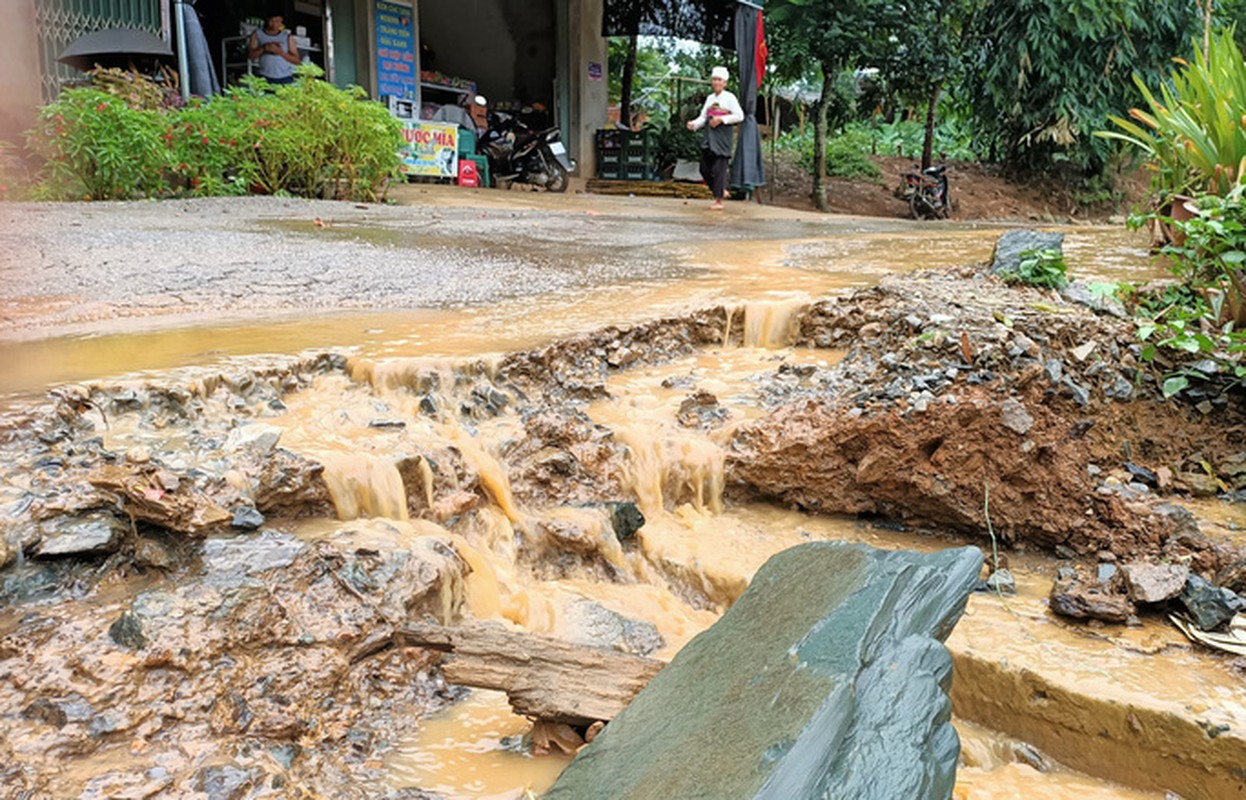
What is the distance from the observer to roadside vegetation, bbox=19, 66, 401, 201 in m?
7.01

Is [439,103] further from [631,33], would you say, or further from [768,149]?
[768,149]

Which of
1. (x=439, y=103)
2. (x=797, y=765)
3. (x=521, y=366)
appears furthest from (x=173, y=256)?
(x=439, y=103)

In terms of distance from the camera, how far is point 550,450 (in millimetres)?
3211

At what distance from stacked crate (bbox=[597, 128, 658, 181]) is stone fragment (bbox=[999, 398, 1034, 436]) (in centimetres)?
1199

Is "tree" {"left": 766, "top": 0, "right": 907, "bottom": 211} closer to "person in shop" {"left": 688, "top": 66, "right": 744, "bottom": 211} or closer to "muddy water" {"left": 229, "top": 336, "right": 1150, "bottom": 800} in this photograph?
"person in shop" {"left": 688, "top": 66, "right": 744, "bottom": 211}

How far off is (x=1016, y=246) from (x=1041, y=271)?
508mm

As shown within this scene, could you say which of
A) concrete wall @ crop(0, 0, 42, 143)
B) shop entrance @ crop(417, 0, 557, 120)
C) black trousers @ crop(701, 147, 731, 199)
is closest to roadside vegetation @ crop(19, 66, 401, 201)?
concrete wall @ crop(0, 0, 42, 143)

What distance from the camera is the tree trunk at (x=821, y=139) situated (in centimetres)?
1432

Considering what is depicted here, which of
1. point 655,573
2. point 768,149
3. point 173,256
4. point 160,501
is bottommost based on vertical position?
point 655,573

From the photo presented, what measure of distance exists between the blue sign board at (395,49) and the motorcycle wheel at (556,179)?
2108mm

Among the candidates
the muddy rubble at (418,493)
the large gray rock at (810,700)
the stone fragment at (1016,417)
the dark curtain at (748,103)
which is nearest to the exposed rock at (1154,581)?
the muddy rubble at (418,493)

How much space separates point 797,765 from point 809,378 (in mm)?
2578

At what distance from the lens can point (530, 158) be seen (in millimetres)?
13844

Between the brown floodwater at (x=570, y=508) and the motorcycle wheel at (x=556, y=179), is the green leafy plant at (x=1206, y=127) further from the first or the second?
the motorcycle wheel at (x=556, y=179)
